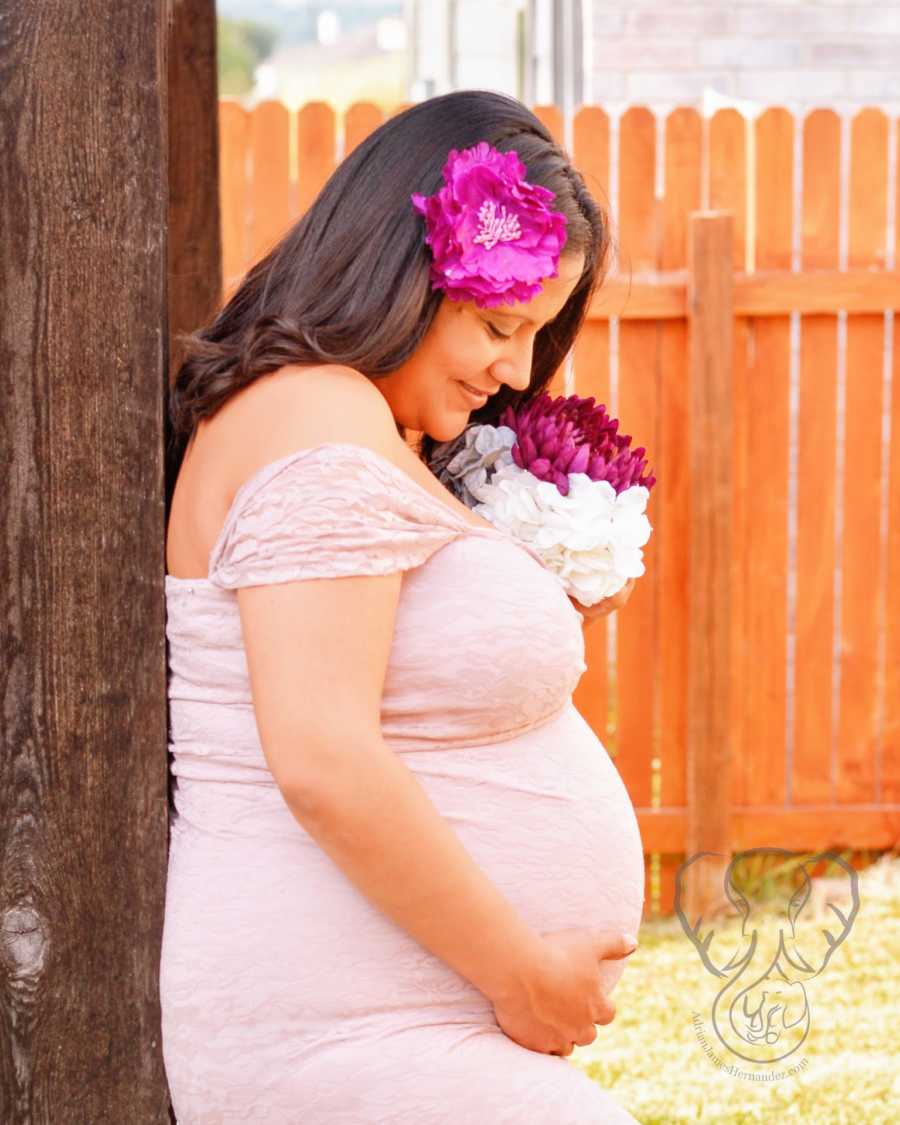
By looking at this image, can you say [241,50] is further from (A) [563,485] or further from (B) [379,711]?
(B) [379,711]

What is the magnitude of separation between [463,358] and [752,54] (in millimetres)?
5680

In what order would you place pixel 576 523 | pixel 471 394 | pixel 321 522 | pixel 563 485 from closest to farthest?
pixel 321 522 < pixel 471 394 < pixel 576 523 < pixel 563 485

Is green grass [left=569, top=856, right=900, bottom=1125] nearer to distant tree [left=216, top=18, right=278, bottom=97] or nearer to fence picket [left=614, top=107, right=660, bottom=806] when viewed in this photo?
fence picket [left=614, top=107, right=660, bottom=806]

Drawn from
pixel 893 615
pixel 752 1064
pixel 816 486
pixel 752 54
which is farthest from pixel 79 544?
pixel 752 54

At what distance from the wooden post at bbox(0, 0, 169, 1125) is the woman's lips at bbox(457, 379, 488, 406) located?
0.37 metres

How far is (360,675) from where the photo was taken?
147 centimetres

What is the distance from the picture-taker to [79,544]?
159cm

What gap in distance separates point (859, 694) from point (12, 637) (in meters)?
3.72

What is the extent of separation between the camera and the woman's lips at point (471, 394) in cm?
180

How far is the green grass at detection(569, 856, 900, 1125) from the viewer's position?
3.33 meters

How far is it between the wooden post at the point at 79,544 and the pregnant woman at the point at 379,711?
0.07m

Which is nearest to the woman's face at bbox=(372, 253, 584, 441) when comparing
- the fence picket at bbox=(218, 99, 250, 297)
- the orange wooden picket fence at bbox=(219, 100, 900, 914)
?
the orange wooden picket fence at bbox=(219, 100, 900, 914)

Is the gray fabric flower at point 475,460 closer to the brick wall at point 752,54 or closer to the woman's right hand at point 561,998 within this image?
the woman's right hand at point 561,998

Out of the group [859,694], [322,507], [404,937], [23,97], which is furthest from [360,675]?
[859,694]
